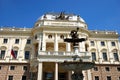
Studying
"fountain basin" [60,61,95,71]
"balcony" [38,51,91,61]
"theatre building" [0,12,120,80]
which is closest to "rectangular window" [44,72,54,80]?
"theatre building" [0,12,120,80]

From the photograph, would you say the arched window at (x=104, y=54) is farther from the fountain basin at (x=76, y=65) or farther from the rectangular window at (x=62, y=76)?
the fountain basin at (x=76, y=65)

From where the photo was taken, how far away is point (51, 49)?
46906mm

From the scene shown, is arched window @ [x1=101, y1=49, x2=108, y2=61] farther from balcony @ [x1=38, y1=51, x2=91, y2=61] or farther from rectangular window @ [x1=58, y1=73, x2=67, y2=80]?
rectangular window @ [x1=58, y1=73, x2=67, y2=80]

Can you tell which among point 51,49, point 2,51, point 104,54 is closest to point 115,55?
point 104,54

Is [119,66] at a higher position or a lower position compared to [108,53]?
lower

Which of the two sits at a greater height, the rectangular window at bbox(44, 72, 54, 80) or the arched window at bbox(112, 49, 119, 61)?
the arched window at bbox(112, 49, 119, 61)

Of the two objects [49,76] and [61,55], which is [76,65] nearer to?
[61,55]

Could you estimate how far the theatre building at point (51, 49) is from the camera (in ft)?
142

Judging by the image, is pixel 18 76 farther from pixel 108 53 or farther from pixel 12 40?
pixel 108 53

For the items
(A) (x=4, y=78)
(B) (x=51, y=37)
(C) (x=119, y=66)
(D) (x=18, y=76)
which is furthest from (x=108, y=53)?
(A) (x=4, y=78)

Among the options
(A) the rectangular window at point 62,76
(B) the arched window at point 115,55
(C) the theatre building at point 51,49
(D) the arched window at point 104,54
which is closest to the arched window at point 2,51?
(C) the theatre building at point 51,49

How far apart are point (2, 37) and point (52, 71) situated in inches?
619

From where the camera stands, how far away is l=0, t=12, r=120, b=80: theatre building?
43188mm

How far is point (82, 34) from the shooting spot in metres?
47.3
